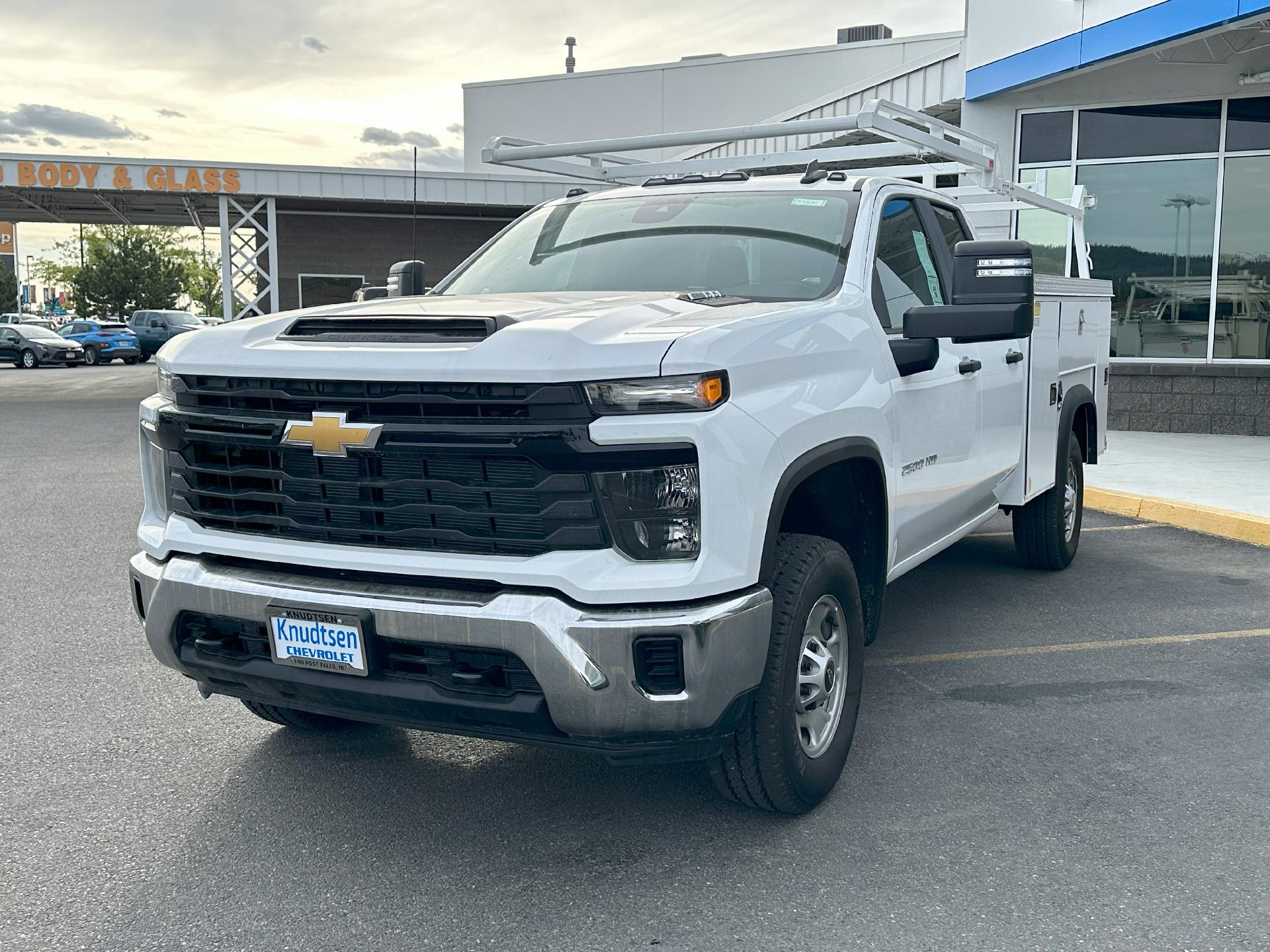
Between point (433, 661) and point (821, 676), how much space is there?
1227 millimetres

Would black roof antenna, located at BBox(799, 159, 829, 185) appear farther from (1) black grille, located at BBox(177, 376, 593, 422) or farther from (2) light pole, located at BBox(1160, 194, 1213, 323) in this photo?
(2) light pole, located at BBox(1160, 194, 1213, 323)

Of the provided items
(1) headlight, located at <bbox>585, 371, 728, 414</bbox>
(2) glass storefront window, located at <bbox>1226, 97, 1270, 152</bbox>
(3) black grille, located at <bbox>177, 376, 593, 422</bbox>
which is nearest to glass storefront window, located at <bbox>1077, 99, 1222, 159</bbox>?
(2) glass storefront window, located at <bbox>1226, 97, 1270, 152</bbox>

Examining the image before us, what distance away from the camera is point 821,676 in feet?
12.3

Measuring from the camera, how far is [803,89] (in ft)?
121

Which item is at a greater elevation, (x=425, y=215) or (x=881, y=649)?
(x=425, y=215)

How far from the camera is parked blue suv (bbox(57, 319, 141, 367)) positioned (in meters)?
37.2

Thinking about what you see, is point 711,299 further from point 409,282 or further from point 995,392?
point 995,392

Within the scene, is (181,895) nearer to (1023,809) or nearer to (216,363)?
(216,363)

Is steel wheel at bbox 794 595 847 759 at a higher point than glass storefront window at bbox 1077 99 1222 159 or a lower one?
lower

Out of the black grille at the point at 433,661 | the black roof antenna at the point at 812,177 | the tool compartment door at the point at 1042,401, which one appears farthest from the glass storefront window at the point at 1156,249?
the black grille at the point at 433,661

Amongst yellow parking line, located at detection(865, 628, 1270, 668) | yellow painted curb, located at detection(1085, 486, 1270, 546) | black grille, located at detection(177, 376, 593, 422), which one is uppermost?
black grille, located at detection(177, 376, 593, 422)

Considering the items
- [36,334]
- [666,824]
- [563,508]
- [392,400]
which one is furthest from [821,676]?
[36,334]

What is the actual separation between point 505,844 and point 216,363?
1.61 metres

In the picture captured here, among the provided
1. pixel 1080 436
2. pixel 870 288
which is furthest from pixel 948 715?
pixel 1080 436
